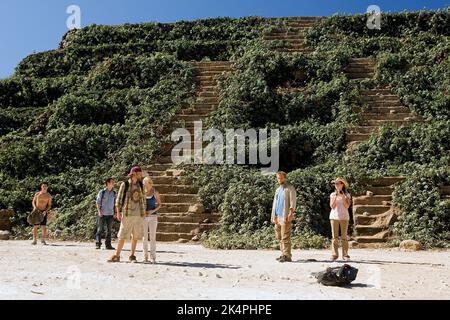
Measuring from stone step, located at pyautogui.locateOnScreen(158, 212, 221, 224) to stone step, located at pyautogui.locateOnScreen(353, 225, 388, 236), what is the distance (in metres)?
3.59

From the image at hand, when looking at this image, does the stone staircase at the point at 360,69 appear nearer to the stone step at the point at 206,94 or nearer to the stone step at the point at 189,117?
the stone step at the point at 206,94

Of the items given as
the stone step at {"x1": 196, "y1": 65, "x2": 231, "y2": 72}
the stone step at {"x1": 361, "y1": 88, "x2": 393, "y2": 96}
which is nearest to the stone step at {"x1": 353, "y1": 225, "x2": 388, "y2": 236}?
the stone step at {"x1": 361, "y1": 88, "x2": 393, "y2": 96}

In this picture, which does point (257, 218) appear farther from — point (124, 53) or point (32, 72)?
point (32, 72)

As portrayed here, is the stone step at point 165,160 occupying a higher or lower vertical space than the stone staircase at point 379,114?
lower

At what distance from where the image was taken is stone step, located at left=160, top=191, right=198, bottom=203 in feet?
47.0

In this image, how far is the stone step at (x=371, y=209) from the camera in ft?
42.4

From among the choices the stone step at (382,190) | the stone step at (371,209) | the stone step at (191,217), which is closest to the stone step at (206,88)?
the stone step at (191,217)

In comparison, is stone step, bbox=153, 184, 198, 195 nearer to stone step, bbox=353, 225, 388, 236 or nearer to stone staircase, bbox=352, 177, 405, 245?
stone staircase, bbox=352, 177, 405, 245

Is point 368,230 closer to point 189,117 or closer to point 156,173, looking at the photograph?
point 156,173

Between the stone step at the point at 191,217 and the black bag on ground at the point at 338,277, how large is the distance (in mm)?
7200

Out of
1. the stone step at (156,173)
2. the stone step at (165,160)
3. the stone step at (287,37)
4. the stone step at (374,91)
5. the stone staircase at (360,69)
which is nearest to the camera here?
the stone step at (156,173)

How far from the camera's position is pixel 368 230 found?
12.5m

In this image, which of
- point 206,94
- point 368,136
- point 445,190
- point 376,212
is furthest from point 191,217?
point 206,94

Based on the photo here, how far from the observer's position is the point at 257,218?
13.1 meters
